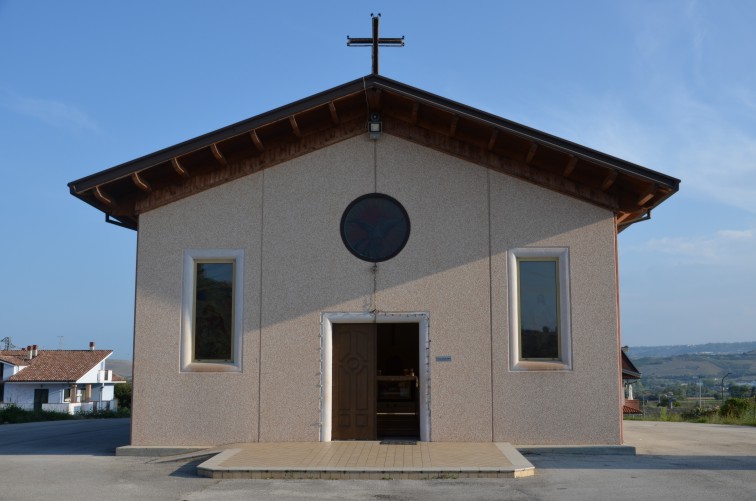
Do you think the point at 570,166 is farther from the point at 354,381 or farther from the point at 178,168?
the point at 178,168

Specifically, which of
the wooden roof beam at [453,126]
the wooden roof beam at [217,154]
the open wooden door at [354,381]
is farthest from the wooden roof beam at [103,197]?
the wooden roof beam at [453,126]

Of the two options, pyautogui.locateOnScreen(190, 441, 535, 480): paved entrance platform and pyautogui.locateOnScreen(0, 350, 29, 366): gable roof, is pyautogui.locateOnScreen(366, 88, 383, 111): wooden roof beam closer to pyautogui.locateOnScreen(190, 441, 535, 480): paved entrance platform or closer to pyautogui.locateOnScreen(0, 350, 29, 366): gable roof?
pyautogui.locateOnScreen(190, 441, 535, 480): paved entrance platform

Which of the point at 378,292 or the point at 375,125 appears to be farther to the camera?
the point at 375,125

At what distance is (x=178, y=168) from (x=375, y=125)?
A: 10.7 ft

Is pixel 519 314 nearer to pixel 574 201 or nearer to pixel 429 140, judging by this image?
pixel 574 201

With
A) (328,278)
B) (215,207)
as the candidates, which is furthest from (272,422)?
(215,207)

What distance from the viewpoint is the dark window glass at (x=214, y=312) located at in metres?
13.8

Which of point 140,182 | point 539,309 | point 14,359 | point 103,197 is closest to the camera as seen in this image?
point 140,182

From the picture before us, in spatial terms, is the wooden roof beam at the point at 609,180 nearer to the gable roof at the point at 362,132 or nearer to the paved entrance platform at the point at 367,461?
the gable roof at the point at 362,132

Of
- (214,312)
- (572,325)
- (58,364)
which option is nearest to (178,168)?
(214,312)

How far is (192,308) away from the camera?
45.2 ft

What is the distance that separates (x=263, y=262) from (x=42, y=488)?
16.3 ft

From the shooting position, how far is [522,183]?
13.8 m

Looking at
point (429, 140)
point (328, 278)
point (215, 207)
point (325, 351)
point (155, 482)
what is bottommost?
point (155, 482)
